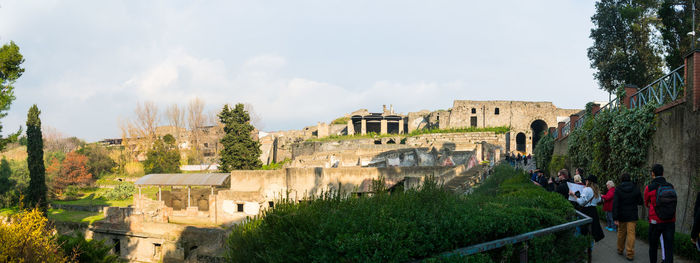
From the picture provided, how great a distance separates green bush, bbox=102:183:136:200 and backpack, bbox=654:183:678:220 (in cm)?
4666

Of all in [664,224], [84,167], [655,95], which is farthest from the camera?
[84,167]

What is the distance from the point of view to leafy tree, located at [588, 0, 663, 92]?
1024 inches

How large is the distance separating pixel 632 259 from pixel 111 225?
2169 centimetres

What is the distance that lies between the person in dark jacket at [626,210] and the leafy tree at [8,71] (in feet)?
59.3

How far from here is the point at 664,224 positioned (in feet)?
20.4

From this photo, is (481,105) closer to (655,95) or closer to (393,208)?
(655,95)

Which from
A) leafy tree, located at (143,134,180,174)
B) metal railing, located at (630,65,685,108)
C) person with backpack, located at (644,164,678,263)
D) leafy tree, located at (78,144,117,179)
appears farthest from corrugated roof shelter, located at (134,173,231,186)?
leafy tree, located at (78,144,117,179)

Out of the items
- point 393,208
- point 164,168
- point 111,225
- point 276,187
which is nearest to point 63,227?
point 111,225

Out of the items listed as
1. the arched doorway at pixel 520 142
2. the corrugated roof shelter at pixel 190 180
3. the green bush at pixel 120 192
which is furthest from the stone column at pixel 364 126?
the corrugated roof shelter at pixel 190 180

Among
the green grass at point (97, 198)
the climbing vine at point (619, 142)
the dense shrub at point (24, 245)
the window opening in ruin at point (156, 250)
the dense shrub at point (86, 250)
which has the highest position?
the climbing vine at point (619, 142)

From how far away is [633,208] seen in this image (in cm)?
727

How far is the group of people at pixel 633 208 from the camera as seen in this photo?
617cm

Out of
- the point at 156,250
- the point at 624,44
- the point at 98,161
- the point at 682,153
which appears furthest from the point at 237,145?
the point at 682,153

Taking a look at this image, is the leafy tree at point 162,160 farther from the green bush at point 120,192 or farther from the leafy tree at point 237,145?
the leafy tree at point 237,145
